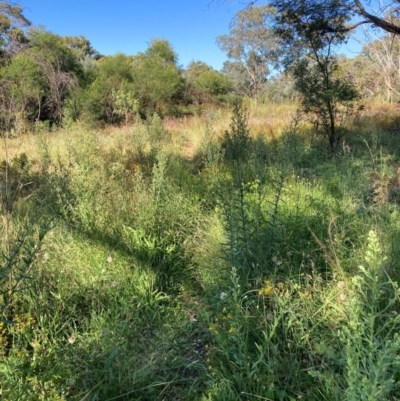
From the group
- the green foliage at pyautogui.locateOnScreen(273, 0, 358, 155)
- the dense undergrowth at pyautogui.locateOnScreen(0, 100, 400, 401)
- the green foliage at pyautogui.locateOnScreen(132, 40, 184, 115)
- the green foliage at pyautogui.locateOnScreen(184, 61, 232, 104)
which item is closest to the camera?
the dense undergrowth at pyautogui.locateOnScreen(0, 100, 400, 401)

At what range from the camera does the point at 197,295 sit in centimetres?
234

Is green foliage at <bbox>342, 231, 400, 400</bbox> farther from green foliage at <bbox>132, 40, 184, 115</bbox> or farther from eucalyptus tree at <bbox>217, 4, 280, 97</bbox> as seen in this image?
eucalyptus tree at <bbox>217, 4, 280, 97</bbox>

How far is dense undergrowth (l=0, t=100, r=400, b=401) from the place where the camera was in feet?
4.60

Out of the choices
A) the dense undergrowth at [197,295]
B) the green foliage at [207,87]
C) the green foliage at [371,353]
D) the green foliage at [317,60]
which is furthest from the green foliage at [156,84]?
the green foliage at [371,353]

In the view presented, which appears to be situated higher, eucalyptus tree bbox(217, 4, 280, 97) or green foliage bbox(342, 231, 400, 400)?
eucalyptus tree bbox(217, 4, 280, 97)

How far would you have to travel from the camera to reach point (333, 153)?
6.02 meters

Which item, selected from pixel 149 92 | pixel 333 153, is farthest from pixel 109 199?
pixel 149 92

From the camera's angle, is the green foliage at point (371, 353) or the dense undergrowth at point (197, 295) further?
the dense undergrowth at point (197, 295)

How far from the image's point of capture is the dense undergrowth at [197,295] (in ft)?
4.60

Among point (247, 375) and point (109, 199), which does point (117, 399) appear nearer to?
point (247, 375)

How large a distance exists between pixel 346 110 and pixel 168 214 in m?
5.17

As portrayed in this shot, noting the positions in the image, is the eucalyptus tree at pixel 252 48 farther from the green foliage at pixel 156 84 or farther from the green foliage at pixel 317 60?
the green foliage at pixel 317 60

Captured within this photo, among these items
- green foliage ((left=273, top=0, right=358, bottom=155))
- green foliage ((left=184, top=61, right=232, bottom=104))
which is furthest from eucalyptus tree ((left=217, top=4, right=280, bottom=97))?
green foliage ((left=273, top=0, right=358, bottom=155))

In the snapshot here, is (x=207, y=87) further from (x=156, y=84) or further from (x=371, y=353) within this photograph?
(x=371, y=353)
